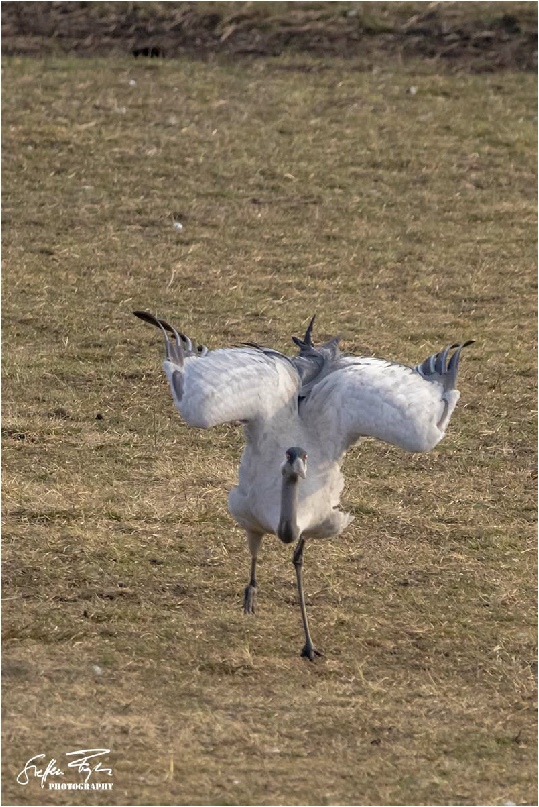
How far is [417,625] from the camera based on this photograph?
6.29m

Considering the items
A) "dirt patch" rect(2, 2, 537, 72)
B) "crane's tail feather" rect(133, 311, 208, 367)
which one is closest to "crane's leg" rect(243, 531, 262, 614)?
"crane's tail feather" rect(133, 311, 208, 367)

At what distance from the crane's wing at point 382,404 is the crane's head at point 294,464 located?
33 centimetres

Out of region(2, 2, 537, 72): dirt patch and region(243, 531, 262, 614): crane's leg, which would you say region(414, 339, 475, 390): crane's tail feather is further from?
region(2, 2, 537, 72): dirt patch

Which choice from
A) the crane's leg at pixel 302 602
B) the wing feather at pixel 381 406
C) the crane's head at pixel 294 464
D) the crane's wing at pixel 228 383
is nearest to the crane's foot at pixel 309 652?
the crane's leg at pixel 302 602

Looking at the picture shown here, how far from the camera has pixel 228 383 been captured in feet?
20.1

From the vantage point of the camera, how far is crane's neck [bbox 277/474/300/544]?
589 centimetres

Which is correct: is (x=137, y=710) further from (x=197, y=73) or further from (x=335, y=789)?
(x=197, y=73)

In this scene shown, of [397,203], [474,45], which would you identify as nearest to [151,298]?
[397,203]

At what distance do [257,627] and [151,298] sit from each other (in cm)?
425

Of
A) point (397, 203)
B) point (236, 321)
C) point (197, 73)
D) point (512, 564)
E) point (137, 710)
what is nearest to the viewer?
point (137, 710)

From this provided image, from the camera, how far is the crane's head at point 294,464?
591cm

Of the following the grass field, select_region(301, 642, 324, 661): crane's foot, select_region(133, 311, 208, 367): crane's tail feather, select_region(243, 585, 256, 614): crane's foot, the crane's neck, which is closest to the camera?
the grass field

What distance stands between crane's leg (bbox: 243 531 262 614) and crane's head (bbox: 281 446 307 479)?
0.62 m

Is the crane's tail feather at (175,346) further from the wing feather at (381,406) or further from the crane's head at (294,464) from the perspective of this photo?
the crane's head at (294,464)
